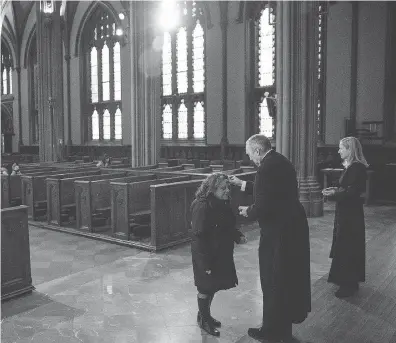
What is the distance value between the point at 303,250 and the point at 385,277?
2.58 m

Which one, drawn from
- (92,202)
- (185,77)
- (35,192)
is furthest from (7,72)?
(92,202)

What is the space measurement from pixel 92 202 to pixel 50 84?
10908 mm

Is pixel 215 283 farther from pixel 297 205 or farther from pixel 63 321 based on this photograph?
pixel 63 321

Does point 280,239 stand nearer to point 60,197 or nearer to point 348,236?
point 348,236

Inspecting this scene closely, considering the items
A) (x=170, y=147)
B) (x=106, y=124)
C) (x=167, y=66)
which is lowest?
(x=170, y=147)

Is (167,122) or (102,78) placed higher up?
(102,78)

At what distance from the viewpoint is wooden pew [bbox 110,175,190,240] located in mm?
7988

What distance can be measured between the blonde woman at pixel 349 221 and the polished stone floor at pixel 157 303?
0.80 feet

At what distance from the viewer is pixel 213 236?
→ 3.86 m

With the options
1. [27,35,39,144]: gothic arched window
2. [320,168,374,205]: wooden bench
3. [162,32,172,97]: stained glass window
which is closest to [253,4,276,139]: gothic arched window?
[320,168,374,205]: wooden bench

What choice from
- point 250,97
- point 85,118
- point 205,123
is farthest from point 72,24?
point 250,97

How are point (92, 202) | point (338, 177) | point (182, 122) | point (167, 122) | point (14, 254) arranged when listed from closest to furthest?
point (14, 254), point (92, 202), point (338, 177), point (182, 122), point (167, 122)

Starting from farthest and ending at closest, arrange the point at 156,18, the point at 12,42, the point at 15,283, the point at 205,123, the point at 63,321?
1. the point at 12,42
2. the point at 205,123
3. the point at 156,18
4. the point at 15,283
5. the point at 63,321

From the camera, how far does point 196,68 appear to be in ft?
61.2
